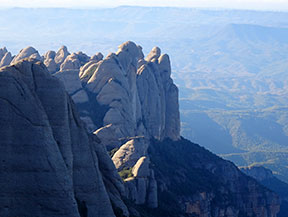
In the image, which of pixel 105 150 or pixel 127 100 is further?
pixel 127 100

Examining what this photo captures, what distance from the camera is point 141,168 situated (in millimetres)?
60969

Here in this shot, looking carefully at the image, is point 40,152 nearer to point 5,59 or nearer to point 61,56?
point 5,59

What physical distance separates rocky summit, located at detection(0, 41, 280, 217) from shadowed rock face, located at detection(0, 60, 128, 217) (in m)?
0.05

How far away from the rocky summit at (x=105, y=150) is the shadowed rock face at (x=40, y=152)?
0.05 m

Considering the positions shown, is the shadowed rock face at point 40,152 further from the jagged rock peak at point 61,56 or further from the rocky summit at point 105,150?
the jagged rock peak at point 61,56

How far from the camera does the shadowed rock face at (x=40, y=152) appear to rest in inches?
1181

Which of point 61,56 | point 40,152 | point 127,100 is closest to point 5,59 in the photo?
point 61,56

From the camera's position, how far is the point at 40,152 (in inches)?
1203

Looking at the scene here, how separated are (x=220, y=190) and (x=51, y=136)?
61.4 m

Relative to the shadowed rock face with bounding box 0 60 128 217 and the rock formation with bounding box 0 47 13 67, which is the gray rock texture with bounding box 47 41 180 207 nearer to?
the rock formation with bounding box 0 47 13 67

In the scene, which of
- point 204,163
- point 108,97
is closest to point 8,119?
point 108,97

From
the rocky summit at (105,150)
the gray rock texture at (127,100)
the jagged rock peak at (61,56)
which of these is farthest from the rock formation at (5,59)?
the gray rock texture at (127,100)

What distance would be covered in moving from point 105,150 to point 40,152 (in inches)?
507

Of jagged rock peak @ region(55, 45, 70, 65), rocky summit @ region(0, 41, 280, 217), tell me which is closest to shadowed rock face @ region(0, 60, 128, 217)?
rocky summit @ region(0, 41, 280, 217)
